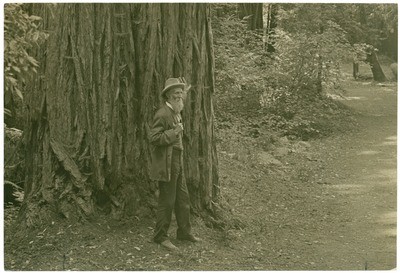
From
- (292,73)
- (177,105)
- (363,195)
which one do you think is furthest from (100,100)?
(292,73)

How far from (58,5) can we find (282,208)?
4.41 m

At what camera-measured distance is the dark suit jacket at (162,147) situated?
6312 millimetres

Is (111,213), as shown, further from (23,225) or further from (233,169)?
(233,169)

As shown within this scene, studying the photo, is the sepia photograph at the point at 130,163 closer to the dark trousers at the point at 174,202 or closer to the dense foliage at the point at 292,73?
the dark trousers at the point at 174,202

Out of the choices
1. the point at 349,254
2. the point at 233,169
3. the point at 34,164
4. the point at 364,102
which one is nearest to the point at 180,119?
the point at 34,164

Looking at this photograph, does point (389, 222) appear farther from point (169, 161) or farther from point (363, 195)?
point (169, 161)

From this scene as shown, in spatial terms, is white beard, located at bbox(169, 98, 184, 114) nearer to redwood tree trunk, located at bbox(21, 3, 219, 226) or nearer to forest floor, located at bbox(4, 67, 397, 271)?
redwood tree trunk, located at bbox(21, 3, 219, 226)

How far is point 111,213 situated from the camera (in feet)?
22.4

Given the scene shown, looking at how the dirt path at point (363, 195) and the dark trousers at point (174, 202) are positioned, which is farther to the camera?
the dirt path at point (363, 195)

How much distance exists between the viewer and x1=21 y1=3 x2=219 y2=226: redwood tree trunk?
6684 mm

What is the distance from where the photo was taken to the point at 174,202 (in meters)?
6.68

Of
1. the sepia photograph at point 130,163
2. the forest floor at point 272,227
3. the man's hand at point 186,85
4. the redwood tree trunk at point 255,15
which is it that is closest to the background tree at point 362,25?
the redwood tree trunk at point 255,15

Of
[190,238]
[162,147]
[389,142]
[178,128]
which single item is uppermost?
[178,128]

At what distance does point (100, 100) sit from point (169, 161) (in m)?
1.07
